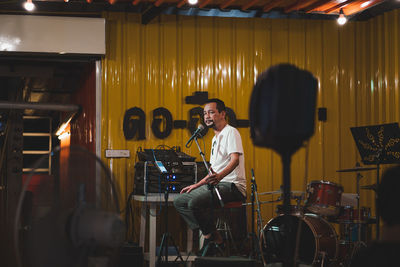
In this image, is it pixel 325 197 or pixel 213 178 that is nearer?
pixel 213 178

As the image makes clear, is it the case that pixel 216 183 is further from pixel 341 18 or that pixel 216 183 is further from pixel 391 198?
pixel 391 198

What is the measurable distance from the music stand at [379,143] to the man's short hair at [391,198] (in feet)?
15.4

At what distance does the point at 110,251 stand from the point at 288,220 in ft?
2.50

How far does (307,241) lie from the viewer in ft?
21.7

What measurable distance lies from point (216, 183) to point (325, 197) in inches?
62.3

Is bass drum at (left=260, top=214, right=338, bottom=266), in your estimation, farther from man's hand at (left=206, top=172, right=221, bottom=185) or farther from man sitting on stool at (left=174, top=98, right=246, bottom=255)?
man's hand at (left=206, top=172, right=221, bottom=185)

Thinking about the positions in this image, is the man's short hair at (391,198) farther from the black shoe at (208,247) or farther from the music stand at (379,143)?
the music stand at (379,143)

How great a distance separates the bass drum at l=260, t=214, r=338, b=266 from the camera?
6484 mm

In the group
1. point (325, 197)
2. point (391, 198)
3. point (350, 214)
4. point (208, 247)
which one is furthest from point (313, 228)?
point (391, 198)

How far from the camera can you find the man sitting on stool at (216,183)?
5.71m

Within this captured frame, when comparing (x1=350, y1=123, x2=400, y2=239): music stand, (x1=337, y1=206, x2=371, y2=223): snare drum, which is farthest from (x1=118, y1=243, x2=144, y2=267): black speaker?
(x1=350, y1=123, x2=400, y2=239): music stand

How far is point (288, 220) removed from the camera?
2.30 m

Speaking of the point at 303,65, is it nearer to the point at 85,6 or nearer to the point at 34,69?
the point at 85,6

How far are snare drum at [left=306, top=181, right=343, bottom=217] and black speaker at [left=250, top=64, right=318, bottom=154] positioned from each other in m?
4.33
